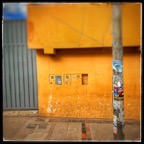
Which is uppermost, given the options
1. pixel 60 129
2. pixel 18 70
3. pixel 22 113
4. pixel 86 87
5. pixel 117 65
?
pixel 117 65

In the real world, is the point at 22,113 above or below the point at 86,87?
below

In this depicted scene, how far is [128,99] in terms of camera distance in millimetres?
7582

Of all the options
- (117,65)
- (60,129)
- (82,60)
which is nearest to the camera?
(117,65)

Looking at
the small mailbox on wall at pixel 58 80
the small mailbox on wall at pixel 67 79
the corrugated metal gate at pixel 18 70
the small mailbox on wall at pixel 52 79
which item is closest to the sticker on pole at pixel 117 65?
the small mailbox on wall at pixel 67 79

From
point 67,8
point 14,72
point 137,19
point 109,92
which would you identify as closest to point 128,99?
point 109,92

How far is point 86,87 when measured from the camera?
7.69 metres

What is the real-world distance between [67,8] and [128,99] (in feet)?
13.2

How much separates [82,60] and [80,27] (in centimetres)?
126

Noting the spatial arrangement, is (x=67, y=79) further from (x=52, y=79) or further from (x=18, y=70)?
(x=18, y=70)

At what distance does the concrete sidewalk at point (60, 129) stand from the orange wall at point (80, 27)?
2660mm

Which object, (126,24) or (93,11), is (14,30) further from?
(126,24)

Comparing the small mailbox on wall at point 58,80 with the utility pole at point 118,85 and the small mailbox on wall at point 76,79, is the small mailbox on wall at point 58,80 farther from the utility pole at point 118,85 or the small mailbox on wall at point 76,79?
the utility pole at point 118,85

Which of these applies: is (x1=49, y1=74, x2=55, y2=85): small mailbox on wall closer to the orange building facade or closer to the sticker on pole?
the orange building facade

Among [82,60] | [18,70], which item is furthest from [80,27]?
[18,70]
